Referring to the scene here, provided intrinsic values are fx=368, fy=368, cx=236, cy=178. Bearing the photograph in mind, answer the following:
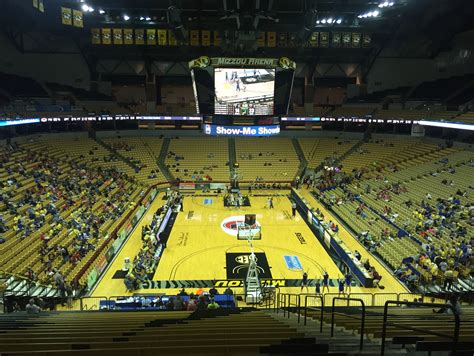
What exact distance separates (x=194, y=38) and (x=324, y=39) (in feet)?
47.1

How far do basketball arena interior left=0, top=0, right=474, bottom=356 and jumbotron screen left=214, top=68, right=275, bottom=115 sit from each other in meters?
0.10

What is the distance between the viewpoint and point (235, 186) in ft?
135

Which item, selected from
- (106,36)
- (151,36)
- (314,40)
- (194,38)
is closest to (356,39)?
(314,40)

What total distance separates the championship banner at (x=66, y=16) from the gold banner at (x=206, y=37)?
13.0 metres

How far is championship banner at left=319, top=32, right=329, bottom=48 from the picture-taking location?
133ft

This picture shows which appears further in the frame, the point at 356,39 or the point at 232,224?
the point at 356,39

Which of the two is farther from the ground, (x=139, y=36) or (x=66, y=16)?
(x=66, y=16)

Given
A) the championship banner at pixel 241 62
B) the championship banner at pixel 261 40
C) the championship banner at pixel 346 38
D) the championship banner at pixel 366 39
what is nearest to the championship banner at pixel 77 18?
the championship banner at pixel 241 62

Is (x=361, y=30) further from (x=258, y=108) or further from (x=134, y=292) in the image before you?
(x=134, y=292)

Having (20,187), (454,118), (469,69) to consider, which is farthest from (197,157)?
(469,69)

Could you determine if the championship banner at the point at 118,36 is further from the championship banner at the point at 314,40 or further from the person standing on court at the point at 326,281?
the person standing on court at the point at 326,281

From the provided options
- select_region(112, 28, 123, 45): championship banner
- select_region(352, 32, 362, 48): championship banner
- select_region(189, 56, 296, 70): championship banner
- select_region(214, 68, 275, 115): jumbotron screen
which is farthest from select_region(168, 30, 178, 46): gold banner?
select_region(352, 32, 362, 48): championship banner

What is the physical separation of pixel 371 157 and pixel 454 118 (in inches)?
387

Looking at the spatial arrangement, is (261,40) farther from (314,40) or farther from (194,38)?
(194,38)
